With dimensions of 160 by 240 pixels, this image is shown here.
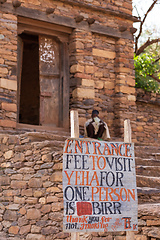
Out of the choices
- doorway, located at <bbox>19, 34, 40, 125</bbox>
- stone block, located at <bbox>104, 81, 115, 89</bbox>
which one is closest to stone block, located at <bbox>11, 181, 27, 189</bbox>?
stone block, located at <bbox>104, 81, 115, 89</bbox>

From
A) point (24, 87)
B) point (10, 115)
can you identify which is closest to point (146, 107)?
point (24, 87)

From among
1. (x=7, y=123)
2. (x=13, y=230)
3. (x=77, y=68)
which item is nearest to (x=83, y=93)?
(x=77, y=68)

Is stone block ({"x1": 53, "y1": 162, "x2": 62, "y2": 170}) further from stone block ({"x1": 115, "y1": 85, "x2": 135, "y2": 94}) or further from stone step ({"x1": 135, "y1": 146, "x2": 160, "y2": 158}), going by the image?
stone block ({"x1": 115, "y1": 85, "x2": 135, "y2": 94})

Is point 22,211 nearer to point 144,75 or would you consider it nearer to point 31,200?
point 31,200

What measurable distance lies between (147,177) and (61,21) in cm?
470

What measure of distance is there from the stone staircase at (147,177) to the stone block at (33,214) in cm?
157

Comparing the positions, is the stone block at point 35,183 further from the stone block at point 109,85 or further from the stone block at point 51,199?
the stone block at point 109,85

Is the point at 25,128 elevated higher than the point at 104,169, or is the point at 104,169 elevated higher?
the point at 25,128

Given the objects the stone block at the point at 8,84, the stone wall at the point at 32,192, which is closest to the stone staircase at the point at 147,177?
the stone wall at the point at 32,192

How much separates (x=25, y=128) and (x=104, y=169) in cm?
394

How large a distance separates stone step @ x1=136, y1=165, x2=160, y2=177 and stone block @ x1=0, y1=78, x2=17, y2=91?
10.8 feet

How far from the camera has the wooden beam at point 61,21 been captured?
28.4ft

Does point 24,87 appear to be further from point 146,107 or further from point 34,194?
point 34,194

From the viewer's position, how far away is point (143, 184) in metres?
6.18
